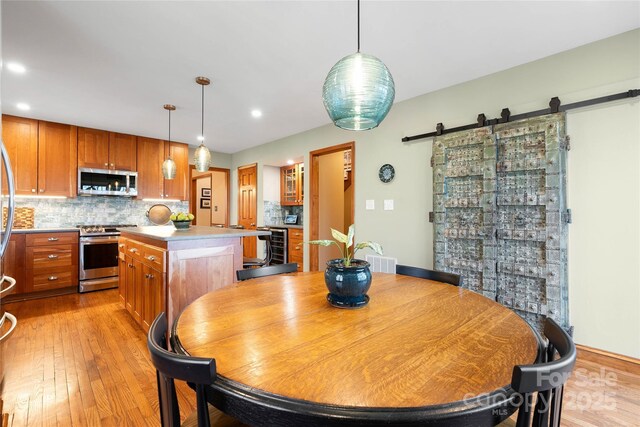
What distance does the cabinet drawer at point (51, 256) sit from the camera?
385cm

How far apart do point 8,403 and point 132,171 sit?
395 cm

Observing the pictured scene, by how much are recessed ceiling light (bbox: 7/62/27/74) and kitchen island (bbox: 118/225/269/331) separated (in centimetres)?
180

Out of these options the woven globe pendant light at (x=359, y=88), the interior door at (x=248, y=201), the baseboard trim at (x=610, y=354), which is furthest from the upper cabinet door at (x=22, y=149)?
the baseboard trim at (x=610, y=354)

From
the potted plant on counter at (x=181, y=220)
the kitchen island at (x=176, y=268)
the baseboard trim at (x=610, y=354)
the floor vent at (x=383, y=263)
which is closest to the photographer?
the baseboard trim at (x=610, y=354)

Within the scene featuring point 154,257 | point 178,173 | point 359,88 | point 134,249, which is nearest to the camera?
point 359,88

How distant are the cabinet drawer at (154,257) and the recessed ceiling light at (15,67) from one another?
1955mm

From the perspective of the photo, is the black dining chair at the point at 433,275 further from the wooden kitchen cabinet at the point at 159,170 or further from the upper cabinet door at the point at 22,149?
the upper cabinet door at the point at 22,149

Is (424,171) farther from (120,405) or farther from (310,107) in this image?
(120,405)

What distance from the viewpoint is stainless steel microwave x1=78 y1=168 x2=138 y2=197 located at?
4.51 m

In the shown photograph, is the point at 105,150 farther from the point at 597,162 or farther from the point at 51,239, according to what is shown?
the point at 597,162

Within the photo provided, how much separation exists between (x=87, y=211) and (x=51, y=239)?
930 mm

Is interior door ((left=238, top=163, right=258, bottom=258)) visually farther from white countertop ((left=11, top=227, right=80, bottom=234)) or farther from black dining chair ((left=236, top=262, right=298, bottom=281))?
black dining chair ((left=236, top=262, right=298, bottom=281))

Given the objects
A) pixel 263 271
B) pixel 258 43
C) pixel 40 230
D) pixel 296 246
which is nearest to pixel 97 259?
pixel 40 230

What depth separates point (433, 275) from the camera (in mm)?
1814
